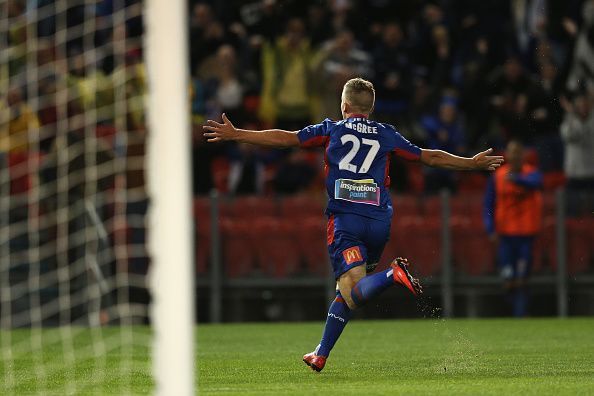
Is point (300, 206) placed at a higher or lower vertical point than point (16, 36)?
lower

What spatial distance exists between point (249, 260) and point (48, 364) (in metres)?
6.34

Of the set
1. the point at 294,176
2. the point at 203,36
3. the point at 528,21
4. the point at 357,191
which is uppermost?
the point at 528,21

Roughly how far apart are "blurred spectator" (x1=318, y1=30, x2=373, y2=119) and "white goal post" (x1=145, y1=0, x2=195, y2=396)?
10822mm

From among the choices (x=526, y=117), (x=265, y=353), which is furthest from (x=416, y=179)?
(x=265, y=353)

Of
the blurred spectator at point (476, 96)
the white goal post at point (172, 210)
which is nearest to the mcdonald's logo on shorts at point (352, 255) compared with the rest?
the white goal post at point (172, 210)

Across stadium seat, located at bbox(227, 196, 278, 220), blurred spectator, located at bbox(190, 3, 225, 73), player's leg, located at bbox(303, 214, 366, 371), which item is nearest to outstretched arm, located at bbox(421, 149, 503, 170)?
player's leg, located at bbox(303, 214, 366, 371)

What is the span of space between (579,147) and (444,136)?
160cm

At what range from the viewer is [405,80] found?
17.1 meters

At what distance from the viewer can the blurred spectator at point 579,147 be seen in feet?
51.9

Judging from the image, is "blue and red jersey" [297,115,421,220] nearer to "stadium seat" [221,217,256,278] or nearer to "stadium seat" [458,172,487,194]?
"stadium seat" [221,217,256,278]

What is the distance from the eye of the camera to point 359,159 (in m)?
8.60

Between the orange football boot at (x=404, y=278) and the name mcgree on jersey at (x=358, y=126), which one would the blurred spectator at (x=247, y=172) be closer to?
the name mcgree on jersey at (x=358, y=126)

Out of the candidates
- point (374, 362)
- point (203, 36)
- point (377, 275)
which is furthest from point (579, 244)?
point (377, 275)

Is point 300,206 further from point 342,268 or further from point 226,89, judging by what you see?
point 342,268
